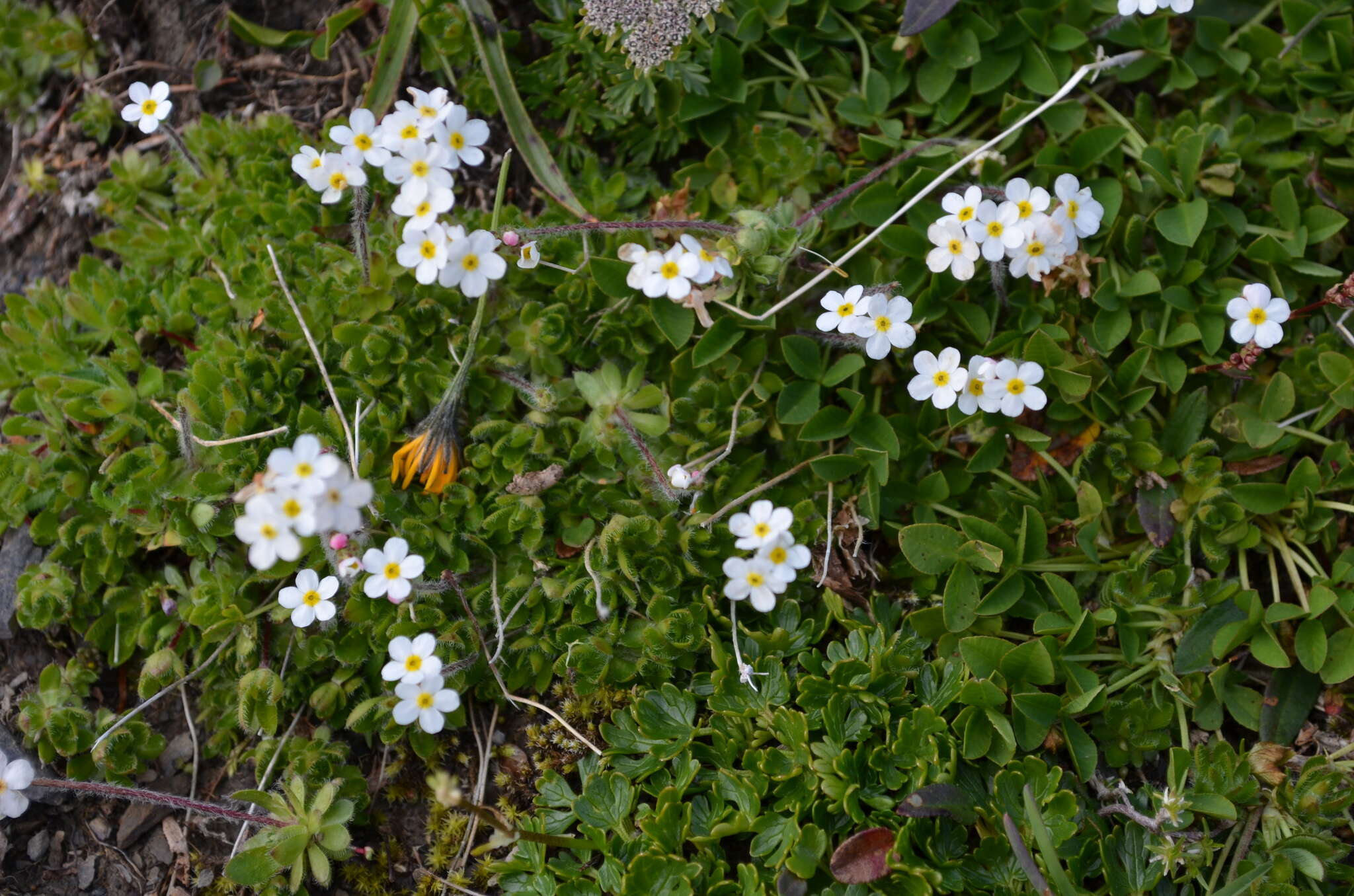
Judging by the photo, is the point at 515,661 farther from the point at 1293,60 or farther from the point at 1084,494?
the point at 1293,60

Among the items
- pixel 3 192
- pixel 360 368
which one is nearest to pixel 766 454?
pixel 360 368

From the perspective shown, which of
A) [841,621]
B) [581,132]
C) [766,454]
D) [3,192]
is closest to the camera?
[841,621]

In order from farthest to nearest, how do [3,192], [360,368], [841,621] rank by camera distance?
[3,192] < [360,368] < [841,621]

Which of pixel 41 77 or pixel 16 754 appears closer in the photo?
pixel 16 754

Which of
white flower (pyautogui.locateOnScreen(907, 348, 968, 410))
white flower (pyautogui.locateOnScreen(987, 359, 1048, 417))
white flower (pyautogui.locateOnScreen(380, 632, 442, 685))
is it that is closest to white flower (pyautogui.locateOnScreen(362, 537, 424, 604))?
white flower (pyautogui.locateOnScreen(380, 632, 442, 685))

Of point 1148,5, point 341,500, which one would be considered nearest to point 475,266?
point 341,500

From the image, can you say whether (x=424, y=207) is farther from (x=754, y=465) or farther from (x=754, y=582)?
(x=754, y=582)

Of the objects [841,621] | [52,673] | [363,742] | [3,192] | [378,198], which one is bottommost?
[363,742]
